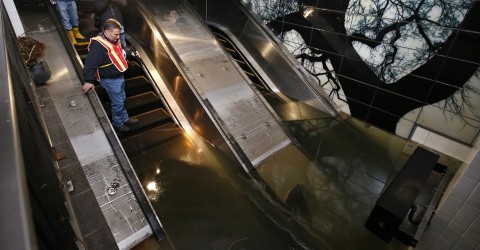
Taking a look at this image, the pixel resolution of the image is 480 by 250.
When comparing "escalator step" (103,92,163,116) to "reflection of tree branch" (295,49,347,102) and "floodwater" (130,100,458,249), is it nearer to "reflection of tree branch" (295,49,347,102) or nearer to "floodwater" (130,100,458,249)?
"floodwater" (130,100,458,249)

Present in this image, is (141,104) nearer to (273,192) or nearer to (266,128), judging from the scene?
(266,128)

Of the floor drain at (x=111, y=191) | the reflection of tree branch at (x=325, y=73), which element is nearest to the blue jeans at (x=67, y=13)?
the floor drain at (x=111, y=191)

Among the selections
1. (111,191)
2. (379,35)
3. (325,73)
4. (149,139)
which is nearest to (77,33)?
(149,139)

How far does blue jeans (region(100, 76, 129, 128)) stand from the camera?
3.66 metres

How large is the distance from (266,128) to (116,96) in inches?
95.0

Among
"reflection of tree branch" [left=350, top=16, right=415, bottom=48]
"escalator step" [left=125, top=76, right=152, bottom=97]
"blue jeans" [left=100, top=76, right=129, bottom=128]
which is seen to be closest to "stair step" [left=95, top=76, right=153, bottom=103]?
"escalator step" [left=125, top=76, right=152, bottom=97]

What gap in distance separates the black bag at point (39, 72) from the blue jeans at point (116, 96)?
27.2 inches

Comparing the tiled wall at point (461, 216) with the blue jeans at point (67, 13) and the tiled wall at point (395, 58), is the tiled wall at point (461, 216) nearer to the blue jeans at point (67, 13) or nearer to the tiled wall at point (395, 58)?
the tiled wall at point (395, 58)

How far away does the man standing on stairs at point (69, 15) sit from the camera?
4711 mm

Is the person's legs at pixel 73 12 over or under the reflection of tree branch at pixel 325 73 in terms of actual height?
over

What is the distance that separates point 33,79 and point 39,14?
209cm

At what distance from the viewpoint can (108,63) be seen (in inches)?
137

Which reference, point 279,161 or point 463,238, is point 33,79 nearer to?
point 279,161

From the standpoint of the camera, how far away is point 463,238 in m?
2.13
